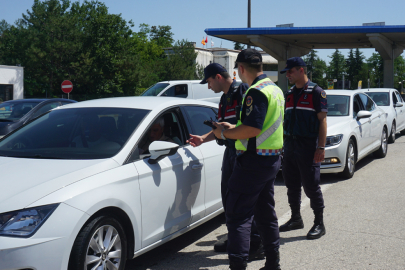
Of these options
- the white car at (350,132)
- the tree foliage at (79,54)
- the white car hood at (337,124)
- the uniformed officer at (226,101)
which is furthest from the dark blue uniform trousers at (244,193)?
the tree foliage at (79,54)

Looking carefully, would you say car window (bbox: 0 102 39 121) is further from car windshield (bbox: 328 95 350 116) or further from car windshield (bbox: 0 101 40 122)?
car windshield (bbox: 328 95 350 116)

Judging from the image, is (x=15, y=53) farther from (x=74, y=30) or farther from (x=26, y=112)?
(x=26, y=112)

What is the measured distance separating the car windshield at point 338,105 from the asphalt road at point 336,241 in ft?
6.77

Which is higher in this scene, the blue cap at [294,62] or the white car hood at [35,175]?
the blue cap at [294,62]

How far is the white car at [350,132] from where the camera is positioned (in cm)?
761

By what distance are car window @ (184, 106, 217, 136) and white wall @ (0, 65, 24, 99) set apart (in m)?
40.0

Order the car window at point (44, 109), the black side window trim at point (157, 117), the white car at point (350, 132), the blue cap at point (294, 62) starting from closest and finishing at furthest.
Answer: the black side window trim at point (157, 117), the blue cap at point (294, 62), the white car at point (350, 132), the car window at point (44, 109)

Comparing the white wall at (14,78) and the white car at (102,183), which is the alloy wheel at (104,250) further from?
the white wall at (14,78)

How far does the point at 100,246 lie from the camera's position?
3.11 meters

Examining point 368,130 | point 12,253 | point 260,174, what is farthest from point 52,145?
point 368,130

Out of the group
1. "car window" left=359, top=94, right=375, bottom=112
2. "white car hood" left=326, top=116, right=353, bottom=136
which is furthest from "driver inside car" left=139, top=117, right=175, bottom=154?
"car window" left=359, top=94, right=375, bottom=112

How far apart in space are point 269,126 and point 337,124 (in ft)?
16.5

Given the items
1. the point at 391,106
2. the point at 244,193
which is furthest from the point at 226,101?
the point at 391,106

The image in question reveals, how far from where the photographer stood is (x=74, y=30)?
51250 mm
